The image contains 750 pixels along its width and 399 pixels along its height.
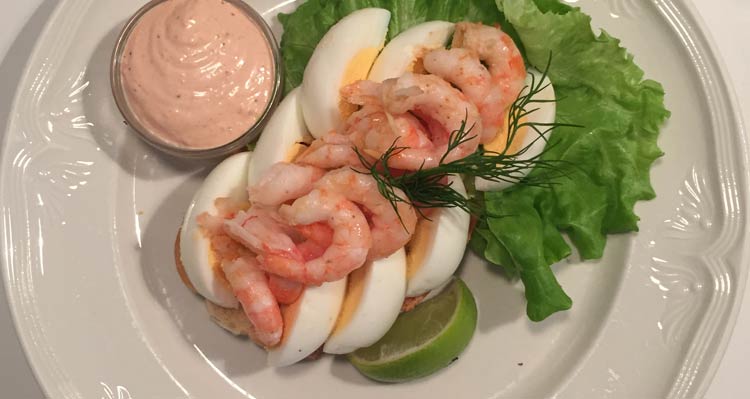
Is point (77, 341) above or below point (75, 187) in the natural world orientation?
below

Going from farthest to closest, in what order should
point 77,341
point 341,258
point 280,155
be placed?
point 77,341
point 280,155
point 341,258

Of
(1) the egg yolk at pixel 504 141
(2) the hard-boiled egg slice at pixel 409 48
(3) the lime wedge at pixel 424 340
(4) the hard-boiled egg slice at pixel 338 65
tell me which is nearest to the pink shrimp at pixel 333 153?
(4) the hard-boiled egg slice at pixel 338 65

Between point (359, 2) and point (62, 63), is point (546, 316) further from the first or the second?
point (62, 63)

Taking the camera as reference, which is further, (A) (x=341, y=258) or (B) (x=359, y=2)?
(B) (x=359, y=2)

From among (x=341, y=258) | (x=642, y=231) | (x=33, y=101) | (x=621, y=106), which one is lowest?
(x=33, y=101)

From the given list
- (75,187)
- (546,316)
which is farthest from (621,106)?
(75,187)

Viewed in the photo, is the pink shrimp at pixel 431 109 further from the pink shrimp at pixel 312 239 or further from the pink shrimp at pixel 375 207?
the pink shrimp at pixel 312 239

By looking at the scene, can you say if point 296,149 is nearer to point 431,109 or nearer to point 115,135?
point 431,109
